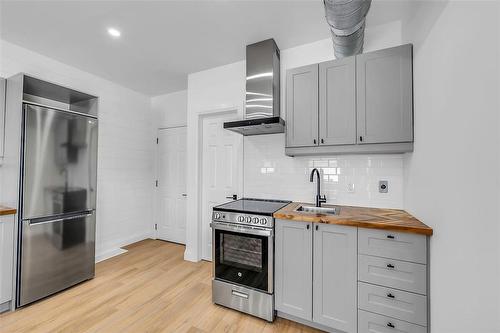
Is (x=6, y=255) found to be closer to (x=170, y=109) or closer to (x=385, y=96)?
(x=170, y=109)

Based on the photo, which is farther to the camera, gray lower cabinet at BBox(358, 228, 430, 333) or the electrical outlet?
the electrical outlet

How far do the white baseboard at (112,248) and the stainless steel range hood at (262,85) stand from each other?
2.97 m

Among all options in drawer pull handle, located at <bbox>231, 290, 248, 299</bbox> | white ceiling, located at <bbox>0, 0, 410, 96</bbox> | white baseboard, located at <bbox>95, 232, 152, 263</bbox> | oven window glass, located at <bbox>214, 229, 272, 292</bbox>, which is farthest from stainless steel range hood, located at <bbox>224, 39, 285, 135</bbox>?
white baseboard, located at <bbox>95, 232, 152, 263</bbox>

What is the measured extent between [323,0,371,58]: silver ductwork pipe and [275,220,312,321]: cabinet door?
1691 mm

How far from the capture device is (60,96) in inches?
114

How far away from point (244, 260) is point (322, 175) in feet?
4.32

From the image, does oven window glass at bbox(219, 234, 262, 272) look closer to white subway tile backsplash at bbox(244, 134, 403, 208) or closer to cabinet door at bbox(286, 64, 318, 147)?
white subway tile backsplash at bbox(244, 134, 403, 208)

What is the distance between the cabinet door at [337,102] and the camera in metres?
2.14

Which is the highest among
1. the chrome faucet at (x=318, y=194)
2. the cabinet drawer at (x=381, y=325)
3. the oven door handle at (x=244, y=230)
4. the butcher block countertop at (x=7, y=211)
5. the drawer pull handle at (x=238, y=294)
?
the chrome faucet at (x=318, y=194)

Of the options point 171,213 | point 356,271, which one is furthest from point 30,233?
point 356,271

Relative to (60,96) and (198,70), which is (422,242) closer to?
(198,70)

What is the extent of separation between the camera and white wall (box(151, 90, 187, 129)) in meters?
4.21

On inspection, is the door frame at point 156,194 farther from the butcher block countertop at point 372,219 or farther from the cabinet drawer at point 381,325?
the cabinet drawer at point 381,325

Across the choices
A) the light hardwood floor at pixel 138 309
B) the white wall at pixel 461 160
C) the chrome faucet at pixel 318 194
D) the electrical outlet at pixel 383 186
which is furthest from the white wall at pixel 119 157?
the white wall at pixel 461 160
